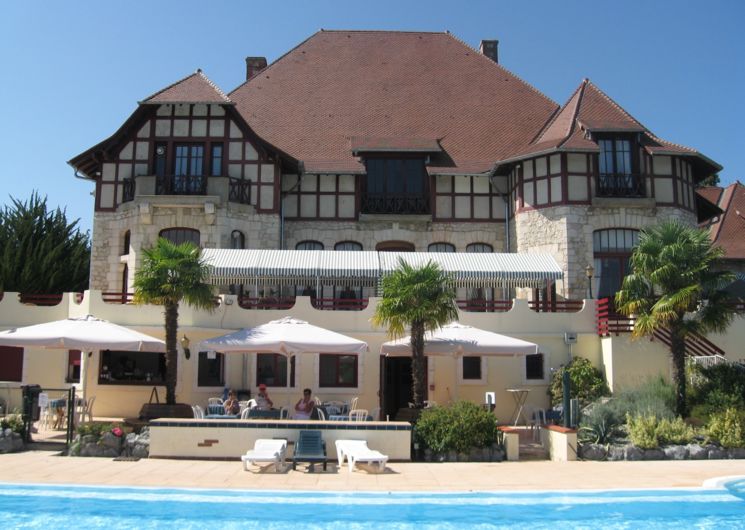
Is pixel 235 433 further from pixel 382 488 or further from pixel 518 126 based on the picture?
pixel 518 126

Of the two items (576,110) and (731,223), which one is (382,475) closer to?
(576,110)

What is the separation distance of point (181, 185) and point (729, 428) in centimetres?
1730

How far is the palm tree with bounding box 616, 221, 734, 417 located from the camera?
17.2 m

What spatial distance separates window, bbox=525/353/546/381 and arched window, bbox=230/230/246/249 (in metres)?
10.1

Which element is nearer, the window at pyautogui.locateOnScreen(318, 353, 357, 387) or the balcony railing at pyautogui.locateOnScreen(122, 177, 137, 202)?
the window at pyautogui.locateOnScreen(318, 353, 357, 387)

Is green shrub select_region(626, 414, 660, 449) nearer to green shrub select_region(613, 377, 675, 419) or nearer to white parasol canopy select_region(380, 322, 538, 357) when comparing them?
green shrub select_region(613, 377, 675, 419)

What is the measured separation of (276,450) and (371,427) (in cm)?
219

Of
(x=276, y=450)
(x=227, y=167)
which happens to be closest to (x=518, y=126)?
(x=227, y=167)

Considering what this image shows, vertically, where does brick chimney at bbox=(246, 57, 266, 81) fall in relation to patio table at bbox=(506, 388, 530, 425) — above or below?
above

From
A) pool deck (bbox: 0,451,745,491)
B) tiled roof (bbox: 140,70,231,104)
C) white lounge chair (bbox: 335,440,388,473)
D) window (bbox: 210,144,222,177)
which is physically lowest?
pool deck (bbox: 0,451,745,491)

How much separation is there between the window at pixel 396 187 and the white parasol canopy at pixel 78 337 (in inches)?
449

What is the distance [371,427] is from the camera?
1439 centimetres

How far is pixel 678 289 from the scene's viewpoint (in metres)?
17.5

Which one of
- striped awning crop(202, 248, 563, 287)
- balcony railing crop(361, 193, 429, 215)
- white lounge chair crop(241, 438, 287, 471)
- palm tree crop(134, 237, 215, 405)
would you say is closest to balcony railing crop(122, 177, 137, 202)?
striped awning crop(202, 248, 563, 287)
